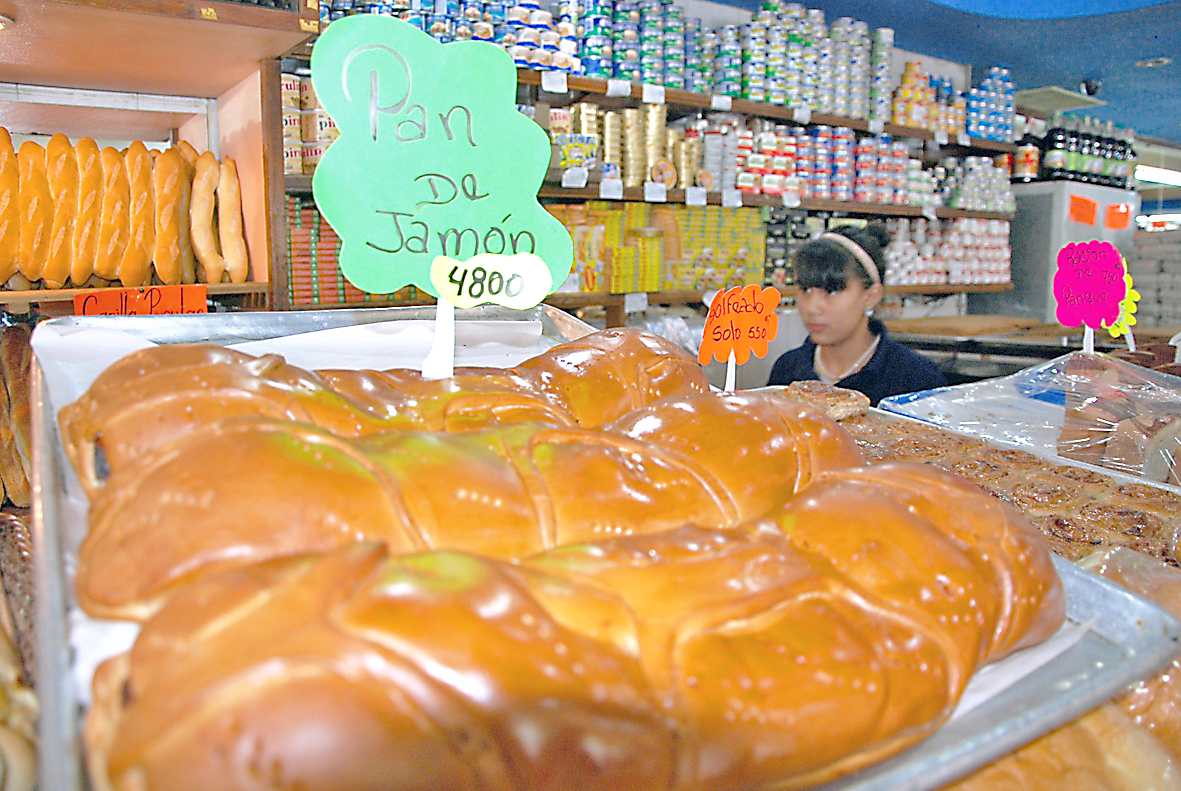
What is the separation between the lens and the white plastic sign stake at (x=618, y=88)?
10.9 ft

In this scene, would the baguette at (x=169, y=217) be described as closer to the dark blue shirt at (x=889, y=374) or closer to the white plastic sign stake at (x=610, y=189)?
the white plastic sign stake at (x=610, y=189)

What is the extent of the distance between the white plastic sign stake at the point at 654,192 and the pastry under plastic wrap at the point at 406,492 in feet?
9.63

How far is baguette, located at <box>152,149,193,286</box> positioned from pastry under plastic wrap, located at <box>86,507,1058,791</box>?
1920 mm

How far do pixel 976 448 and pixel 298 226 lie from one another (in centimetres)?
242

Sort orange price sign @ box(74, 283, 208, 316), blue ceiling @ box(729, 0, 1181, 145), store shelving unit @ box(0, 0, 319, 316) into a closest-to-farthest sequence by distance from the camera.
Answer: store shelving unit @ box(0, 0, 319, 316), orange price sign @ box(74, 283, 208, 316), blue ceiling @ box(729, 0, 1181, 145)

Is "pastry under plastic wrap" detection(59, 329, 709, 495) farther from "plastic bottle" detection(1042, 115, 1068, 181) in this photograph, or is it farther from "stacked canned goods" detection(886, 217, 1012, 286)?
"plastic bottle" detection(1042, 115, 1068, 181)

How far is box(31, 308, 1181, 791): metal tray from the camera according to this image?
0.36m

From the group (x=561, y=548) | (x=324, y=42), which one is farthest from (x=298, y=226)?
(x=561, y=548)

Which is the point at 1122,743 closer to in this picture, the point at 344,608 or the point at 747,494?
the point at 747,494

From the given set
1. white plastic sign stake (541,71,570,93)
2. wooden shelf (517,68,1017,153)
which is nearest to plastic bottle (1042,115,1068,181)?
wooden shelf (517,68,1017,153)

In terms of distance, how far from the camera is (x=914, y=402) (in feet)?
6.78

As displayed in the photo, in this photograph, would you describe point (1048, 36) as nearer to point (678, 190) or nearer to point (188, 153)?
point (678, 190)

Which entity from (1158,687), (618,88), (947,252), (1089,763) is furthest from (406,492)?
(947,252)

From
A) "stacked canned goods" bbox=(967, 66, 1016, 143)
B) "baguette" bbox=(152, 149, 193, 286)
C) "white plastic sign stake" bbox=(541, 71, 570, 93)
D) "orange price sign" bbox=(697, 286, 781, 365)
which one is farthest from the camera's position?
"stacked canned goods" bbox=(967, 66, 1016, 143)
